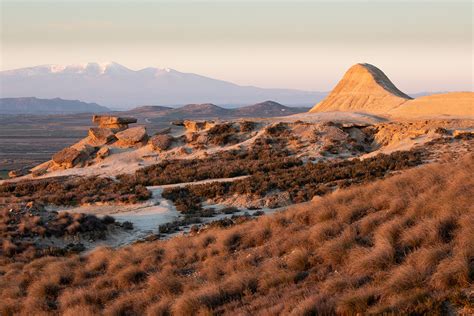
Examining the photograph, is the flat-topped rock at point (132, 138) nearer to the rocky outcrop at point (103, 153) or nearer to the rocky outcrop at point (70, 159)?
the rocky outcrop at point (103, 153)

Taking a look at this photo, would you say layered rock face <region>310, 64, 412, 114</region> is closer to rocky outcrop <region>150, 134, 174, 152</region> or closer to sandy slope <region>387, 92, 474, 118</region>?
sandy slope <region>387, 92, 474, 118</region>

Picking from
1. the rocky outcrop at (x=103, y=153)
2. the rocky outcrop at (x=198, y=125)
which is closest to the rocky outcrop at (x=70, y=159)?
the rocky outcrop at (x=103, y=153)

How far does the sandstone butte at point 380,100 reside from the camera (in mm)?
41312

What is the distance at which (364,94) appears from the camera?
52375 mm

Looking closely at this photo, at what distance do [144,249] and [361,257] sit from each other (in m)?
6.11

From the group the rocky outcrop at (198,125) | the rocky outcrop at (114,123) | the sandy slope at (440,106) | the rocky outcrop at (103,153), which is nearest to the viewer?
the rocky outcrop at (103,153)

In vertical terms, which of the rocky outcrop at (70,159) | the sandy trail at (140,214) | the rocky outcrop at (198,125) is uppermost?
the rocky outcrop at (198,125)

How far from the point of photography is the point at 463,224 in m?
9.12

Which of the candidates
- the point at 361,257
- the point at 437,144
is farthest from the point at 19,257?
the point at 437,144

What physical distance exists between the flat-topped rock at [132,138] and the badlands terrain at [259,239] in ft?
29.0

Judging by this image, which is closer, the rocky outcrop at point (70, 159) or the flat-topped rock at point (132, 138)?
the rocky outcrop at point (70, 159)

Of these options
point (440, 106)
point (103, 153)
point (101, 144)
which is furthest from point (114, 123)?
point (440, 106)

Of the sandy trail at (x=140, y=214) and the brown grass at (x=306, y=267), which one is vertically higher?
the brown grass at (x=306, y=267)

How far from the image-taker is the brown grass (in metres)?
7.42
